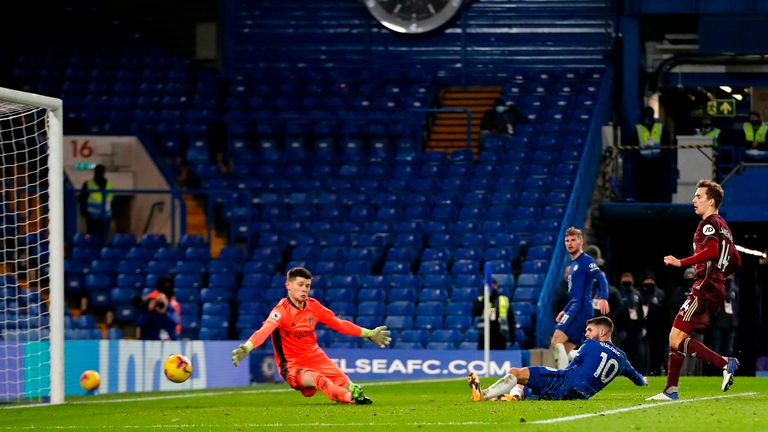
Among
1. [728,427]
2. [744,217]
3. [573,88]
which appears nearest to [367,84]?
[573,88]

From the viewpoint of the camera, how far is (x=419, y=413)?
13711mm

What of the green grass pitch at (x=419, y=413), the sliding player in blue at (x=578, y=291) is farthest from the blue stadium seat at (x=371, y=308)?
the sliding player in blue at (x=578, y=291)

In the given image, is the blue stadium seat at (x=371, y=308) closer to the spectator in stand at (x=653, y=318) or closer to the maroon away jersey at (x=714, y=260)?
the spectator in stand at (x=653, y=318)

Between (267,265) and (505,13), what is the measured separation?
8.42 metres

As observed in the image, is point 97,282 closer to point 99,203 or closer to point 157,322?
point 99,203

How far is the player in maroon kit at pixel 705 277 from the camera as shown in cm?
1449

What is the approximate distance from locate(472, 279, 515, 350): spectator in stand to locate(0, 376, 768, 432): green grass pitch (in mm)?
6525

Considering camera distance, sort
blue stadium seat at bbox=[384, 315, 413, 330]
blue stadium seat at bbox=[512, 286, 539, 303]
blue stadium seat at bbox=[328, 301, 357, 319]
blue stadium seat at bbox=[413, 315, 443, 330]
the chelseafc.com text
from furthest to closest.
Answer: blue stadium seat at bbox=[328, 301, 357, 319]
blue stadium seat at bbox=[384, 315, 413, 330]
blue stadium seat at bbox=[413, 315, 443, 330]
blue stadium seat at bbox=[512, 286, 539, 303]
the chelseafc.com text

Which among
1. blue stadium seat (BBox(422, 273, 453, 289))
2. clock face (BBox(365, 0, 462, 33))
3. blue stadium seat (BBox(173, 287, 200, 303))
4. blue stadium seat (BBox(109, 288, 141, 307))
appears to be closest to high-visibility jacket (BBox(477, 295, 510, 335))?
blue stadium seat (BBox(422, 273, 453, 289))

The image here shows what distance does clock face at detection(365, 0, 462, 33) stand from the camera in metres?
34.5

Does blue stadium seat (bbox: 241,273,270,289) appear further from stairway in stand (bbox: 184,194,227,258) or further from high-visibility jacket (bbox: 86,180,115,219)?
high-visibility jacket (bbox: 86,180,115,219)

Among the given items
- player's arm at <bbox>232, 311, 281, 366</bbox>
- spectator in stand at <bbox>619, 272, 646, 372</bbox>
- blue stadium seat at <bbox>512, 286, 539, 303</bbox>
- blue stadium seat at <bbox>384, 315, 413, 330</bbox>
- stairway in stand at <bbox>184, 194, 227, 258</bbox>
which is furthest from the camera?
stairway in stand at <bbox>184, 194, 227, 258</bbox>

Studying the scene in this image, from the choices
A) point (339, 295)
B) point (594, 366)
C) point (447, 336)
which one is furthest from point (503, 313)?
point (594, 366)

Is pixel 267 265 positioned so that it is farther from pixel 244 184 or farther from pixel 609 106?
pixel 609 106
